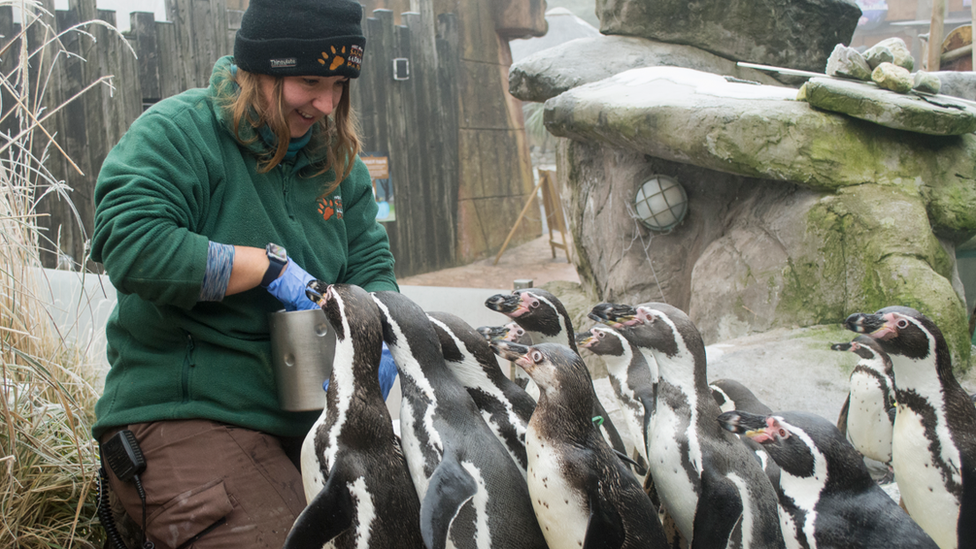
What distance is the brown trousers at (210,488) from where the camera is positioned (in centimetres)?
160

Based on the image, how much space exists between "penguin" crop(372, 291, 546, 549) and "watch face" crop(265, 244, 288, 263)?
0.25 m

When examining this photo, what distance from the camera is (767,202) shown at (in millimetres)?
Answer: 4543

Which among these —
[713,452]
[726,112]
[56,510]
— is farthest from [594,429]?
[726,112]

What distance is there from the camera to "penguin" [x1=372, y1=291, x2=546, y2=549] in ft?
4.50

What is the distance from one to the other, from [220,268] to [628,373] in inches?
56.1

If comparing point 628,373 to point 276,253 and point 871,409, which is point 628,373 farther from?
point 276,253

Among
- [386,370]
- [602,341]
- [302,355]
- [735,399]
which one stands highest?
[302,355]

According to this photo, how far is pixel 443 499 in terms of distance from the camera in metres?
1.26

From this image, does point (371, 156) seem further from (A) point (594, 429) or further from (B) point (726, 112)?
(A) point (594, 429)

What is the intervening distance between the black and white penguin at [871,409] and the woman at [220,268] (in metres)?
1.79

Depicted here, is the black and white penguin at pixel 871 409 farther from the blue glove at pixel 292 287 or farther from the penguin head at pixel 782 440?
the blue glove at pixel 292 287

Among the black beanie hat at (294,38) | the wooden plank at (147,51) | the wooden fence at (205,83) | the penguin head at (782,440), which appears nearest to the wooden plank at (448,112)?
the wooden fence at (205,83)

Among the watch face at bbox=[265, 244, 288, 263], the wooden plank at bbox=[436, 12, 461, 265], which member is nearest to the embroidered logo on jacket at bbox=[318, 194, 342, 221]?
the watch face at bbox=[265, 244, 288, 263]

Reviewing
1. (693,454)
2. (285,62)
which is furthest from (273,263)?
(693,454)
